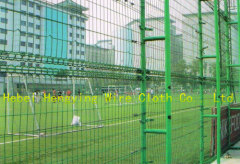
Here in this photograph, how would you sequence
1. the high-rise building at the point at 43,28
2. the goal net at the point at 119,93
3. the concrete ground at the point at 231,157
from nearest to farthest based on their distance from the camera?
the high-rise building at the point at 43,28 < the goal net at the point at 119,93 < the concrete ground at the point at 231,157

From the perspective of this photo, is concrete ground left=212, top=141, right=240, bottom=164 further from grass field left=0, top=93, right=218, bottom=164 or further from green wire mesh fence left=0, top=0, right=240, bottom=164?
green wire mesh fence left=0, top=0, right=240, bottom=164

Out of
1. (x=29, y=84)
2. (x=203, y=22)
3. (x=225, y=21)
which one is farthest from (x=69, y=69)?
(x=225, y=21)

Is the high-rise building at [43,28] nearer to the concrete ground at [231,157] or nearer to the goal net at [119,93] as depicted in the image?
the goal net at [119,93]

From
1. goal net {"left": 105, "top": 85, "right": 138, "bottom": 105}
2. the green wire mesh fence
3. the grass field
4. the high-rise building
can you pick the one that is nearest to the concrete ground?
the grass field

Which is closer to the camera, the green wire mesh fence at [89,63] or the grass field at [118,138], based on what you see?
the green wire mesh fence at [89,63]

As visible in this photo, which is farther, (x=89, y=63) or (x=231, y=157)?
(x=231, y=157)

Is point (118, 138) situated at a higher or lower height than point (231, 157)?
higher

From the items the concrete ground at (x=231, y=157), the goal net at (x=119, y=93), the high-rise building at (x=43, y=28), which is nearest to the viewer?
the high-rise building at (x=43, y=28)

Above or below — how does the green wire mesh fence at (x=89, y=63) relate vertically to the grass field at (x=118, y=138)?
above

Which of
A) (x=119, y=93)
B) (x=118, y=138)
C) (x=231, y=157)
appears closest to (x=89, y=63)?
(x=119, y=93)

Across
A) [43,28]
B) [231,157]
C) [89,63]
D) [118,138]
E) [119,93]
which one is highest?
[43,28]

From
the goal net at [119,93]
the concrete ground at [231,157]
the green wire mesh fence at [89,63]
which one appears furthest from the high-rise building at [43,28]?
the concrete ground at [231,157]

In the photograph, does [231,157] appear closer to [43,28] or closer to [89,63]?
[89,63]

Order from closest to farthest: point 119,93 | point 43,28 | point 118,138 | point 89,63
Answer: point 43,28 < point 89,63 < point 119,93 < point 118,138
